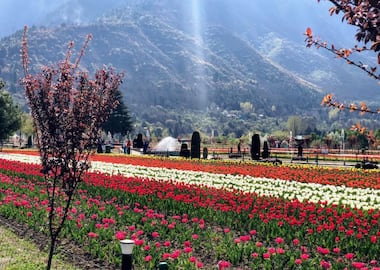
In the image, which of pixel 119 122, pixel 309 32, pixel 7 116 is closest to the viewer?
pixel 309 32

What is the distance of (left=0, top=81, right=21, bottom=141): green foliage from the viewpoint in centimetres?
5128

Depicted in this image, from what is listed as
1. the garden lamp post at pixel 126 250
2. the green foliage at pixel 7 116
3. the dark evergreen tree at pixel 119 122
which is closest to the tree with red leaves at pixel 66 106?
the garden lamp post at pixel 126 250

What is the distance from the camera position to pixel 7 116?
5172 cm

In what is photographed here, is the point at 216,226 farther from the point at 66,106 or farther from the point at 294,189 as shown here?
the point at 294,189

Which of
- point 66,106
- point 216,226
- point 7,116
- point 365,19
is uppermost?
point 7,116

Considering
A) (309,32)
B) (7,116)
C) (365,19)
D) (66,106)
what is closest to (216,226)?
(66,106)

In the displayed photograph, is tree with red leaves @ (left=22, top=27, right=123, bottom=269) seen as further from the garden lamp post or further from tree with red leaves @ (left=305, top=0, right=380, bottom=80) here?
tree with red leaves @ (left=305, top=0, right=380, bottom=80)

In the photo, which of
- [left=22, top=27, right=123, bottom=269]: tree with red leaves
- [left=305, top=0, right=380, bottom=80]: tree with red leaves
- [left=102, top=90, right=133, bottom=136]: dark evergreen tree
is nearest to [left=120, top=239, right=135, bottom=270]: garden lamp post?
[left=22, top=27, right=123, bottom=269]: tree with red leaves

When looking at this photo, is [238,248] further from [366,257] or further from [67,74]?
[67,74]

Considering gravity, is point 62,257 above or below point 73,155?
below

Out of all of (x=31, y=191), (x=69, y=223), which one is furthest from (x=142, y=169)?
(x=69, y=223)

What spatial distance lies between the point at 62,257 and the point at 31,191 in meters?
6.43

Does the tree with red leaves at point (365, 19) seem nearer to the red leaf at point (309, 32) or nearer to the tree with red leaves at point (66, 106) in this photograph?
the red leaf at point (309, 32)

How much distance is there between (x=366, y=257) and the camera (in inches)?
296
